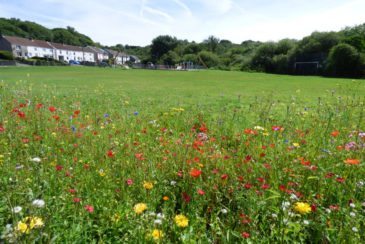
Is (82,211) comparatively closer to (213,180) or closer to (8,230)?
(8,230)

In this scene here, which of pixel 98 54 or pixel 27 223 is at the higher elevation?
pixel 98 54

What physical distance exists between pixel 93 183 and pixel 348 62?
39501mm

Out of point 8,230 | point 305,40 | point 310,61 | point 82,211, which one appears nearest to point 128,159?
point 82,211

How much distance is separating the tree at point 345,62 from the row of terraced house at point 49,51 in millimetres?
75005

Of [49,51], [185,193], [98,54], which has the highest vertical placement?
[98,54]

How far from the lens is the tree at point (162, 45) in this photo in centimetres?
9944

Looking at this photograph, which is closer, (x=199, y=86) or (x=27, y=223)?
(x=27, y=223)

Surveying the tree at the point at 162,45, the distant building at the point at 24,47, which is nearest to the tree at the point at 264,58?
the tree at the point at 162,45

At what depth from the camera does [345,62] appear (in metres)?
33.3

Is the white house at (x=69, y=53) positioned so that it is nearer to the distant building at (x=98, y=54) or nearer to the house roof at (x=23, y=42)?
the distant building at (x=98, y=54)

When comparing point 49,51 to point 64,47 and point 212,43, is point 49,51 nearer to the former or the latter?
point 64,47

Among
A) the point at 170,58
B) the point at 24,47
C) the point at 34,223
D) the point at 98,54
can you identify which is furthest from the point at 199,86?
the point at 98,54

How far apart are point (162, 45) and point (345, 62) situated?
253 ft

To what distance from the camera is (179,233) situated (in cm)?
160
